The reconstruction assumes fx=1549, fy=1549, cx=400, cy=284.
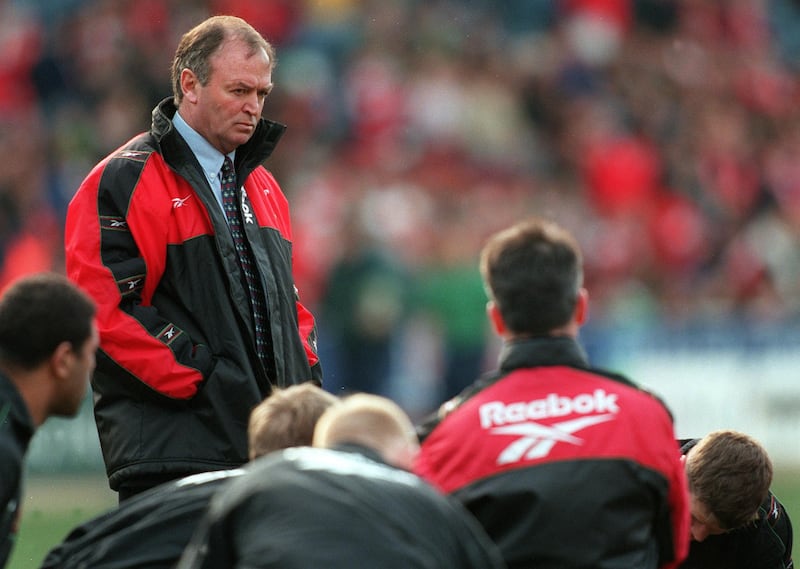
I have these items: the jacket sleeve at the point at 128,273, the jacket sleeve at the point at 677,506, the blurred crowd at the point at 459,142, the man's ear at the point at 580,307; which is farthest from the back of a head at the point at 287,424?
the blurred crowd at the point at 459,142

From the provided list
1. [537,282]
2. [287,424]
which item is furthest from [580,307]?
[287,424]

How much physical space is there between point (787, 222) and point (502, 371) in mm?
12282

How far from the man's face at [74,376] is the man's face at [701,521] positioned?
6.75ft

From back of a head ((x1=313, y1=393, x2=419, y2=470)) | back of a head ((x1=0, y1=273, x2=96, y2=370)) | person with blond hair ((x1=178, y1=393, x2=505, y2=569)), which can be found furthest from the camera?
back of a head ((x1=0, y1=273, x2=96, y2=370))

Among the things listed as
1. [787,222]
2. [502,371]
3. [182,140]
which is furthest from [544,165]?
[502,371]

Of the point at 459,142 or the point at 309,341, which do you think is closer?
the point at 309,341

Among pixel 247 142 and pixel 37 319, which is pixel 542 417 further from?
pixel 247 142

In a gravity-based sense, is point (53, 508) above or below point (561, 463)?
below

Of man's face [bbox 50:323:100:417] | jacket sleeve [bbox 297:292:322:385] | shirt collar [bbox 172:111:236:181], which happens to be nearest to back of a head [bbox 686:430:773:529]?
jacket sleeve [bbox 297:292:322:385]

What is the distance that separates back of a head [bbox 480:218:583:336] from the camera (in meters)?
4.04

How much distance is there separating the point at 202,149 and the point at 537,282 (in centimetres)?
176

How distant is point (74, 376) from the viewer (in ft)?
13.3

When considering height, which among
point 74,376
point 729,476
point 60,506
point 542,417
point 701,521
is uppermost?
point 74,376

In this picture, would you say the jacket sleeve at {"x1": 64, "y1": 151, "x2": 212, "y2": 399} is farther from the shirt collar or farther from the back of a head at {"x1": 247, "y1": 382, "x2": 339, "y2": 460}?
the back of a head at {"x1": 247, "y1": 382, "x2": 339, "y2": 460}
